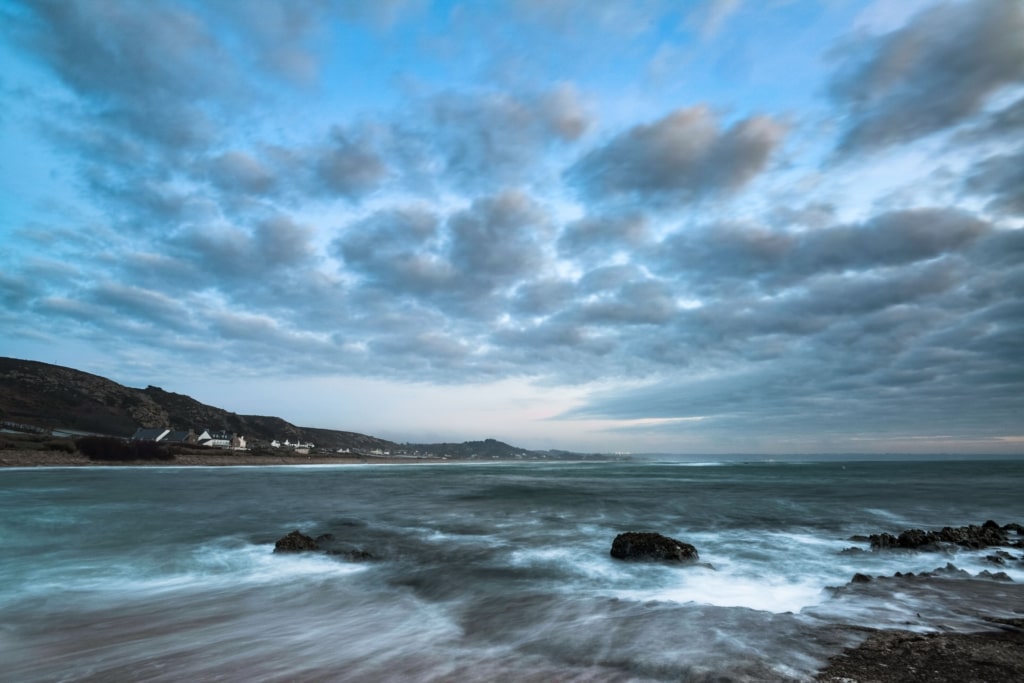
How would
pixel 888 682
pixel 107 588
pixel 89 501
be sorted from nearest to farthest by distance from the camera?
1. pixel 888 682
2. pixel 107 588
3. pixel 89 501

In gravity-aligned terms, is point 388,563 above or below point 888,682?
below

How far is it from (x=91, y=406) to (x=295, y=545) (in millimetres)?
138983

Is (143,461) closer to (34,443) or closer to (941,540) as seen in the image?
(34,443)

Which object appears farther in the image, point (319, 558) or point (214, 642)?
point (319, 558)

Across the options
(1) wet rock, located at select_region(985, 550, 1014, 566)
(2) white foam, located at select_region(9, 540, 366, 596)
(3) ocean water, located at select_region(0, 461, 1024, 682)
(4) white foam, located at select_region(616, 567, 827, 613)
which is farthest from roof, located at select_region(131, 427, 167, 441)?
(1) wet rock, located at select_region(985, 550, 1014, 566)

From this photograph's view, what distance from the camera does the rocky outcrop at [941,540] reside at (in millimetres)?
14578

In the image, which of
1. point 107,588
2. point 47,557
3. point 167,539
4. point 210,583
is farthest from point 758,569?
point 47,557

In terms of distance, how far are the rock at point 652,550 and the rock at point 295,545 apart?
8.83 meters

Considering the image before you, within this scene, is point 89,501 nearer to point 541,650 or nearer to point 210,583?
point 210,583

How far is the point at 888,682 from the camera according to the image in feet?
16.9

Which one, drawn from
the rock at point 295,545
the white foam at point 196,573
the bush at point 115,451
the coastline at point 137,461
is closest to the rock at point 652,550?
the white foam at point 196,573

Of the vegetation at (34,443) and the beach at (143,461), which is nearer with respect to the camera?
the beach at (143,461)

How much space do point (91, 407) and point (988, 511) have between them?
154153 mm

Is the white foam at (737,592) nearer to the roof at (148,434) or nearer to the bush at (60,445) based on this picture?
the bush at (60,445)
